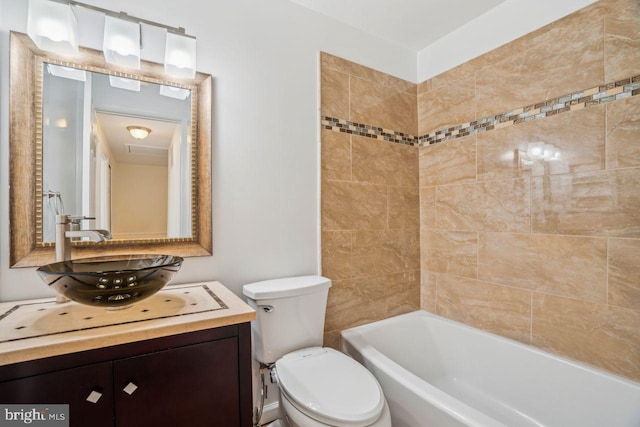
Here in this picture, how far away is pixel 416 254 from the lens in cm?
238

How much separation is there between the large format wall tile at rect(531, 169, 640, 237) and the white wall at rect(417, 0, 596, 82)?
34.8 inches

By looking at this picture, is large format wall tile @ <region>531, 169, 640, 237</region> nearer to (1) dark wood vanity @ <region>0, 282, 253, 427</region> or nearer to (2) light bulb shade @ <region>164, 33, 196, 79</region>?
(1) dark wood vanity @ <region>0, 282, 253, 427</region>

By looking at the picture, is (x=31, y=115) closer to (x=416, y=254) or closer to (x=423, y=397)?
(x=423, y=397)

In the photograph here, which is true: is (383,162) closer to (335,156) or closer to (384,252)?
(335,156)

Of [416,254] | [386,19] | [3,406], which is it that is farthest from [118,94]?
[416,254]

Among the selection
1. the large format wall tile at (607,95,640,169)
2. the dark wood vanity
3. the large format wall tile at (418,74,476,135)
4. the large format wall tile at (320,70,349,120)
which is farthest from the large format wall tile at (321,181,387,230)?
the large format wall tile at (607,95,640,169)

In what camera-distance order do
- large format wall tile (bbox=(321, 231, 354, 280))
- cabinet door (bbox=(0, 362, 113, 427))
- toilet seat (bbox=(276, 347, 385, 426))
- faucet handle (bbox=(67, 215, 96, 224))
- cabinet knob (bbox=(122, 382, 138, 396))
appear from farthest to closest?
large format wall tile (bbox=(321, 231, 354, 280)), faucet handle (bbox=(67, 215, 96, 224)), toilet seat (bbox=(276, 347, 385, 426)), cabinet knob (bbox=(122, 382, 138, 396)), cabinet door (bbox=(0, 362, 113, 427))

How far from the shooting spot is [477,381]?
6.14ft

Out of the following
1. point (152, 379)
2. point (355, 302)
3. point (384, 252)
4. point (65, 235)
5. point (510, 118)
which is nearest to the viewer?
point (152, 379)

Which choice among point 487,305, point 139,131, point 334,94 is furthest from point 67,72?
point 487,305

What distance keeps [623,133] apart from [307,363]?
184 centimetres

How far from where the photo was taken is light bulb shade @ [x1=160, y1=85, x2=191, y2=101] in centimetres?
152

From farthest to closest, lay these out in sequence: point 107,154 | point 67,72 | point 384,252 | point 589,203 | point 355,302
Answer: point 384,252
point 355,302
point 589,203
point 107,154
point 67,72
